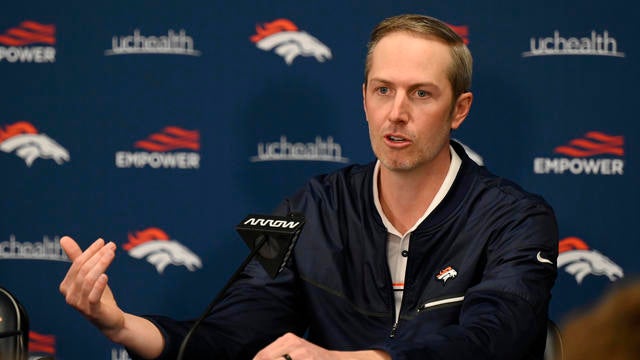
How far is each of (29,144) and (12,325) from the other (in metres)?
1.25

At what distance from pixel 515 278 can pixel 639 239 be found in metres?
1.11

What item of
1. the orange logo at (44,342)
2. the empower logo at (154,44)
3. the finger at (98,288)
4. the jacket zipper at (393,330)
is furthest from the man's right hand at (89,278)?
the orange logo at (44,342)

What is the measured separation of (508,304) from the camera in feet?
5.60

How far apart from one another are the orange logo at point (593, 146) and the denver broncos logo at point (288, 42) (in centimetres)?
84

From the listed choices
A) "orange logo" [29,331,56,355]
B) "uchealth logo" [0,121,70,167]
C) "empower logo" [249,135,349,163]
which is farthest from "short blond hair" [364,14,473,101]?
"orange logo" [29,331,56,355]

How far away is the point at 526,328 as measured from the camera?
1.71m

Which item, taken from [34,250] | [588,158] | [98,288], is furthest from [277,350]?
[34,250]

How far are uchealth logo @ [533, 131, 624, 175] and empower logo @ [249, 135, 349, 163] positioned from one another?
662 millimetres

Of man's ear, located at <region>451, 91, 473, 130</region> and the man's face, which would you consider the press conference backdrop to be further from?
the man's face

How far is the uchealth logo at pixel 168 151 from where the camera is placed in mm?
2945

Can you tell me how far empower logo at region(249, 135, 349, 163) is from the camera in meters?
2.85

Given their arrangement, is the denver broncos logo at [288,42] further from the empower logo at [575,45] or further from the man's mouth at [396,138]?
the man's mouth at [396,138]

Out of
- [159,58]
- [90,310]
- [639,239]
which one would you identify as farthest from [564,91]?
[90,310]

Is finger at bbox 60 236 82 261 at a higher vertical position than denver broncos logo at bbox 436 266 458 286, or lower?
higher
